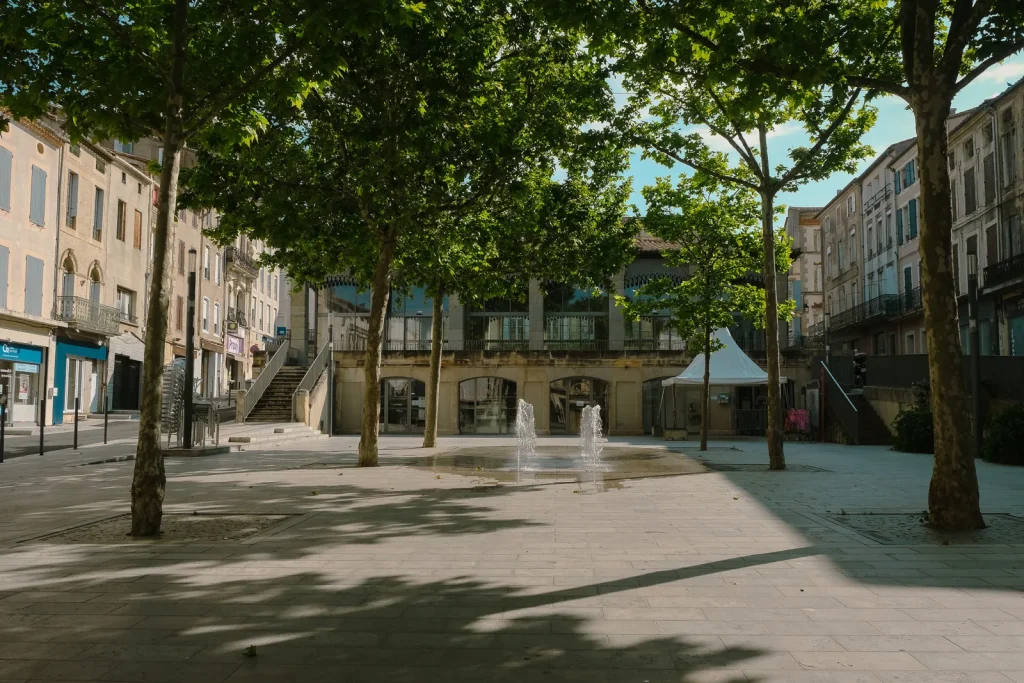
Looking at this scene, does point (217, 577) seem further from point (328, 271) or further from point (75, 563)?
point (328, 271)

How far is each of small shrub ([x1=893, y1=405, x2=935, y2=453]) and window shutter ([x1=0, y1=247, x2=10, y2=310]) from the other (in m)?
27.7

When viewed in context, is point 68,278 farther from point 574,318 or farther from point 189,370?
point 574,318

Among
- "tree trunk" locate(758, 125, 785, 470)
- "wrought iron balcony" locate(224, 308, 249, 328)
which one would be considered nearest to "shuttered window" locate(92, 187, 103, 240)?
"wrought iron balcony" locate(224, 308, 249, 328)

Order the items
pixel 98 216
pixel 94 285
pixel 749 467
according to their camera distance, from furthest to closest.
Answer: pixel 98 216 < pixel 94 285 < pixel 749 467

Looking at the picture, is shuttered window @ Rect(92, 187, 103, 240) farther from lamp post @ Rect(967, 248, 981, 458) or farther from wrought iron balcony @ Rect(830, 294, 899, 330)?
wrought iron balcony @ Rect(830, 294, 899, 330)

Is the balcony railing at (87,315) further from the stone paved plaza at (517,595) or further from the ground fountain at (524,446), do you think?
the stone paved plaza at (517,595)

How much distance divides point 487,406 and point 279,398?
8.98m

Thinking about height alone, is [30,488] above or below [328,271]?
below

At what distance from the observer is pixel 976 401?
18203mm

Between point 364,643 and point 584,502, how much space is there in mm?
6264

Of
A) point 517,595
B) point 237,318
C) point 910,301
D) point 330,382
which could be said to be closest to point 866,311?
point 910,301

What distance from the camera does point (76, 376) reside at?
32.5 metres

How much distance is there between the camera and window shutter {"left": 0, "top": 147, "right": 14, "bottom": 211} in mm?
27219

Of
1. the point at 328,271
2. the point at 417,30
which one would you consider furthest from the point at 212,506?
the point at 328,271
